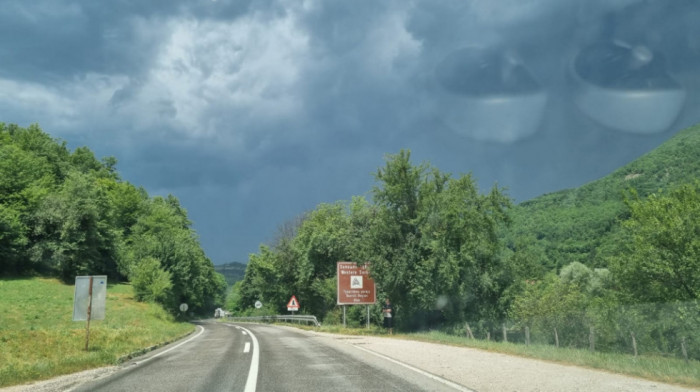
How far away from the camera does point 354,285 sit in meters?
32.0

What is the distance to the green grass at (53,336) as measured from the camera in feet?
38.3

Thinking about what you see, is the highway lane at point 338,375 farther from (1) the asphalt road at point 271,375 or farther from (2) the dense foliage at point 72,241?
(2) the dense foliage at point 72,241

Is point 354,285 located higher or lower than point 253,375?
higher

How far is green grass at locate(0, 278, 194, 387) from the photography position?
11.7 metres

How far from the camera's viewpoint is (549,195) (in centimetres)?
12275

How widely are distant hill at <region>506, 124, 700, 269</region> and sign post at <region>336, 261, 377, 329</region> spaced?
55425 millimetres

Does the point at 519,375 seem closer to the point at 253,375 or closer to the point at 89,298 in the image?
the point at 253,375

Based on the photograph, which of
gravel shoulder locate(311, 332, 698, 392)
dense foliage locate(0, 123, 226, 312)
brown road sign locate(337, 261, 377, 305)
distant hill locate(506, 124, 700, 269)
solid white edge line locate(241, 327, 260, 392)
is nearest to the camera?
gravel shoulder locate(311, 332, 698, 392)

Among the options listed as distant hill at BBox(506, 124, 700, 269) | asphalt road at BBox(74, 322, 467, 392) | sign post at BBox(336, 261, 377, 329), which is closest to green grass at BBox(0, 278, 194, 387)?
asphalt road at BBox(74, 322, 467, 392)

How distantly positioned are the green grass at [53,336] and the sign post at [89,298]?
3.72 ft

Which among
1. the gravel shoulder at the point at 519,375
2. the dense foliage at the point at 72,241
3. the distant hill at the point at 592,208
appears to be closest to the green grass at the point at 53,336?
the dense foliage at the point at 72,241

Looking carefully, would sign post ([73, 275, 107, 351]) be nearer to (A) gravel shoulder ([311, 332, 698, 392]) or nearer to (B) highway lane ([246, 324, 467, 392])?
(B) highway lane ([246, 324, 467, 392])

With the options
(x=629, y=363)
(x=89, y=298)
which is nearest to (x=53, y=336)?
(x=89, y=298)

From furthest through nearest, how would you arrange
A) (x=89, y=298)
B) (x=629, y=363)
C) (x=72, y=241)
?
(x=72, y=241) < (x=89, y=298) < (x=629, y=363)
